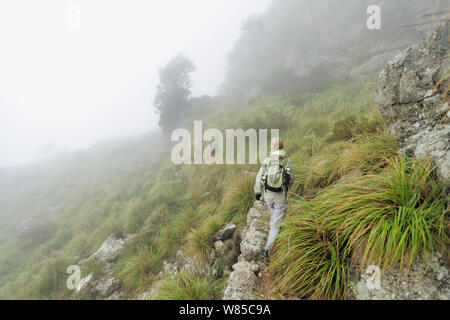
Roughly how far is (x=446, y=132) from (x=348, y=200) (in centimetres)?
119

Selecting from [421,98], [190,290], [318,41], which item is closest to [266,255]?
[190,290]

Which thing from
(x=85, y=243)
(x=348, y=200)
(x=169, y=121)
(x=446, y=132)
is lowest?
(x=85, y=243)

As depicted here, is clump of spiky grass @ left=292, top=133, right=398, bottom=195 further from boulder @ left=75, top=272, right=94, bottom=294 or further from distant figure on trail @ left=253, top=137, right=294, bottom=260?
boulder @ left=75, top=272, right=94, bottom=294

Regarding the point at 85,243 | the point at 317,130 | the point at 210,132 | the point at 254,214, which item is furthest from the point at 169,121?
the point at 254,214

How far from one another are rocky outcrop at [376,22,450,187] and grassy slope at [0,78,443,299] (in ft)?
0.69

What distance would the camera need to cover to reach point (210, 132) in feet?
36.4

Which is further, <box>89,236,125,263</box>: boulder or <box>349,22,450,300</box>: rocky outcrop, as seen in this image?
<box>89,236,125,263</box>: boulder

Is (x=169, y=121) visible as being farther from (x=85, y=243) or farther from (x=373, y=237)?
(x=373, y=237)

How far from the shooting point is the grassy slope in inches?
67.1

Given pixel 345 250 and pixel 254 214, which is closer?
pixel 345 250

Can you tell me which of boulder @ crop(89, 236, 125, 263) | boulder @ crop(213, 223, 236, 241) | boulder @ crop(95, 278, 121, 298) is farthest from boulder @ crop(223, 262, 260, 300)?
boulder @ crop(89, 236, 125, 263)

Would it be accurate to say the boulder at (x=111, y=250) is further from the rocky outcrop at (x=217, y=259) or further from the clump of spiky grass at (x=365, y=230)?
the clump of spiky grass at (x=365, y=230)

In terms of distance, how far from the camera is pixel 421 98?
7.14ft
